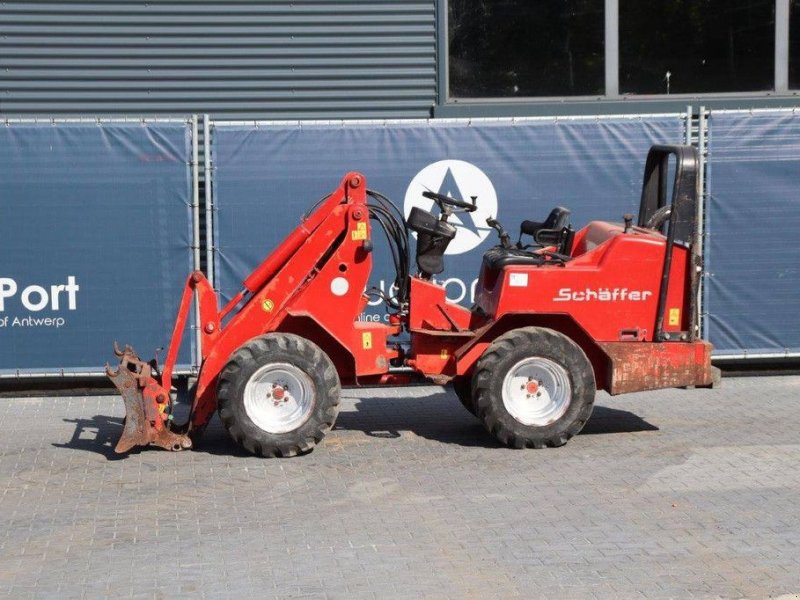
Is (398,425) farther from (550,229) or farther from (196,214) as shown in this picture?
(196,214)

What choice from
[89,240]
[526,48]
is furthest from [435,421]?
[526,48]

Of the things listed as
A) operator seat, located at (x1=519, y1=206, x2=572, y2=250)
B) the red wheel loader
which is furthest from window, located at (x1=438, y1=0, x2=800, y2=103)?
the red wheel loader

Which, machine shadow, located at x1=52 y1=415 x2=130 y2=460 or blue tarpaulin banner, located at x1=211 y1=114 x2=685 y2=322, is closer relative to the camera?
machine shadow, located at x1=52 y1=415 x2=130 y2=460

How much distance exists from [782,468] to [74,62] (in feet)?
31.4

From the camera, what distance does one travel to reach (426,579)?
6805mm

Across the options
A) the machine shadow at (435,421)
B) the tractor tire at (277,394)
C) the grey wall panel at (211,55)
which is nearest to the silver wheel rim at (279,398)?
the tractor tire at (277,394)

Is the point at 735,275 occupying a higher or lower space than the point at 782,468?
higher

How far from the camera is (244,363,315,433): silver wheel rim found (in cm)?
941

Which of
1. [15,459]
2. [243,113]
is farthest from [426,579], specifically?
[243,113]

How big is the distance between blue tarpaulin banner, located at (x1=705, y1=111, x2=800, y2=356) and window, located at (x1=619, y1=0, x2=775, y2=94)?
3.26 meters

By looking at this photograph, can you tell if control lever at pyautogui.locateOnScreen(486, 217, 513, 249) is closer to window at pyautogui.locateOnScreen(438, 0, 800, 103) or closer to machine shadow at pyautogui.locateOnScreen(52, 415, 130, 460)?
machine shadow at pyautogui.locateOnScreen(52, 415, 130, 460)

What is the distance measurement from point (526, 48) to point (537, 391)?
266 inches

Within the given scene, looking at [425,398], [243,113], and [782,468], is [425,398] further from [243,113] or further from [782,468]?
[243,113]

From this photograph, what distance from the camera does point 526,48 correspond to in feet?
50.2
